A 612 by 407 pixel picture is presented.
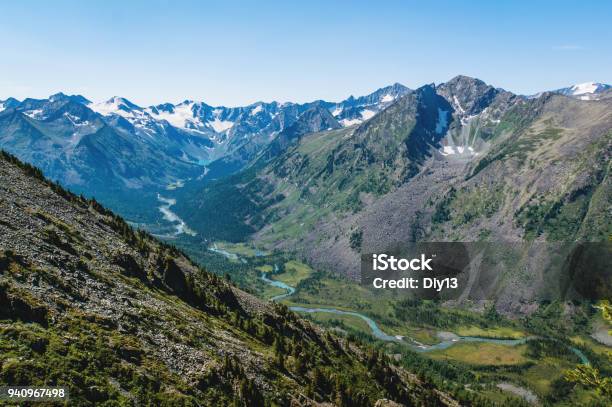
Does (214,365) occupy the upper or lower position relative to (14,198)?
lower

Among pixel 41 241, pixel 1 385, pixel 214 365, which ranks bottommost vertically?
pixel 214 365

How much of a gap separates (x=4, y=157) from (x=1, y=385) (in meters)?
90.7

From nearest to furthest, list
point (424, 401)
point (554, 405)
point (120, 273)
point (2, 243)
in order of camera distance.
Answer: point (2, 243)
point (120, 273)
point (424, 401)
point (554, 405)

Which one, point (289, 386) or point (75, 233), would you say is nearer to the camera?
point (289, 386)

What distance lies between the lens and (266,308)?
123375 millimetres

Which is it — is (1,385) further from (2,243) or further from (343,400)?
(343,400)

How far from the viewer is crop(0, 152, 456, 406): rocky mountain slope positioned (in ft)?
164

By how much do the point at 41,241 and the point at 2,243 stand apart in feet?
27.6

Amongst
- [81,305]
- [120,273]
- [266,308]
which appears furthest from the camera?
[266,308]

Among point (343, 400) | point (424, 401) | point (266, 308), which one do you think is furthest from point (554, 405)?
point (343, 400)

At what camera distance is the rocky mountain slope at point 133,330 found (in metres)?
49.9

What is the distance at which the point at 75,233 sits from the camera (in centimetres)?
8950

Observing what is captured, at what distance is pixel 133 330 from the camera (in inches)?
2509

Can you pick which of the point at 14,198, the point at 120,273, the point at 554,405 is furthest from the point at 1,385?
the point at 554,405
